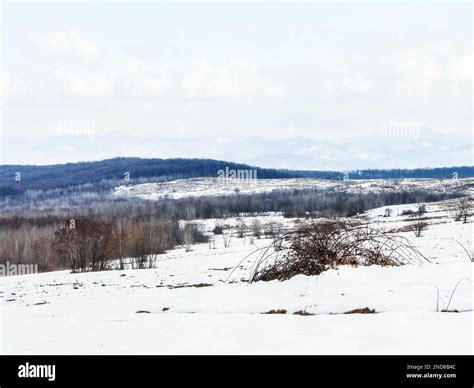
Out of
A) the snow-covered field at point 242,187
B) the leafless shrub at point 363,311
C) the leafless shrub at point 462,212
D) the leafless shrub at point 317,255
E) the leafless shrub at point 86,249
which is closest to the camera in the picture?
the leafless shrub at point 363,311

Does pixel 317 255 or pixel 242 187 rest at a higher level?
pixel 242 187

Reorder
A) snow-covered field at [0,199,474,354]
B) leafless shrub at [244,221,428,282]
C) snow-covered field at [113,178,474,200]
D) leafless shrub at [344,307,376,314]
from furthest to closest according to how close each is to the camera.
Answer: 1. snow-covered field at [113,178,474,200]
2. leafless shrub at [244,221,428,282]
3. leafless shrub at [344,307,376,314]
4. snow-covered field at [0,199,474,354]

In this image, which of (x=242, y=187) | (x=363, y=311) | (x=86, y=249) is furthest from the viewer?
(x=242, y=187)

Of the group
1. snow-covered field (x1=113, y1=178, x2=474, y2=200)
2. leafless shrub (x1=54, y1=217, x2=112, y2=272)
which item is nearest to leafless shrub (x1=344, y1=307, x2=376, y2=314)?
leafless shrub (x1=54, y1=217, x2=112, y2=272)

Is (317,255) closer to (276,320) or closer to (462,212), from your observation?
(276,320)

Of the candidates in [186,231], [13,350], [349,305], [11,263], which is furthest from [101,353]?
[186,231]

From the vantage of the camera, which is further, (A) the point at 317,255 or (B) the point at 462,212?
(B) the point at 462,212

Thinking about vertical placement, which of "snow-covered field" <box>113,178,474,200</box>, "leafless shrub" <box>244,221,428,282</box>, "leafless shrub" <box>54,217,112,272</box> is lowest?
"leafless shrub" <box>54,217,112,272</box>

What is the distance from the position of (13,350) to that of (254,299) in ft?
15.3

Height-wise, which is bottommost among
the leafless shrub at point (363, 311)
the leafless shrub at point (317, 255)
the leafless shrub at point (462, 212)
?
the leafless shrub at point (462, 212)

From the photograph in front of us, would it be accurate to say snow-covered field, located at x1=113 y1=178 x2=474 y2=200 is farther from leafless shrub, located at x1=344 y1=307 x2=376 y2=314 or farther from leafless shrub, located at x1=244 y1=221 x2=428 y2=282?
leafless shrub, located at x1=344 y1=307 x2=376 y2=314

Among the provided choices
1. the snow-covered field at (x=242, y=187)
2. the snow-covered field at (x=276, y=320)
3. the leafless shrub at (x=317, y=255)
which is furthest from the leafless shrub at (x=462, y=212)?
the snow-covered field at (x=242, y=187)

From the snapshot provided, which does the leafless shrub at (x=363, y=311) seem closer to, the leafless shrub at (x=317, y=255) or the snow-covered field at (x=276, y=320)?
the snow-covered field at (x=276, y=320)

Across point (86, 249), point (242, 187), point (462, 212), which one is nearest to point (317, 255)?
point (86, 249)
